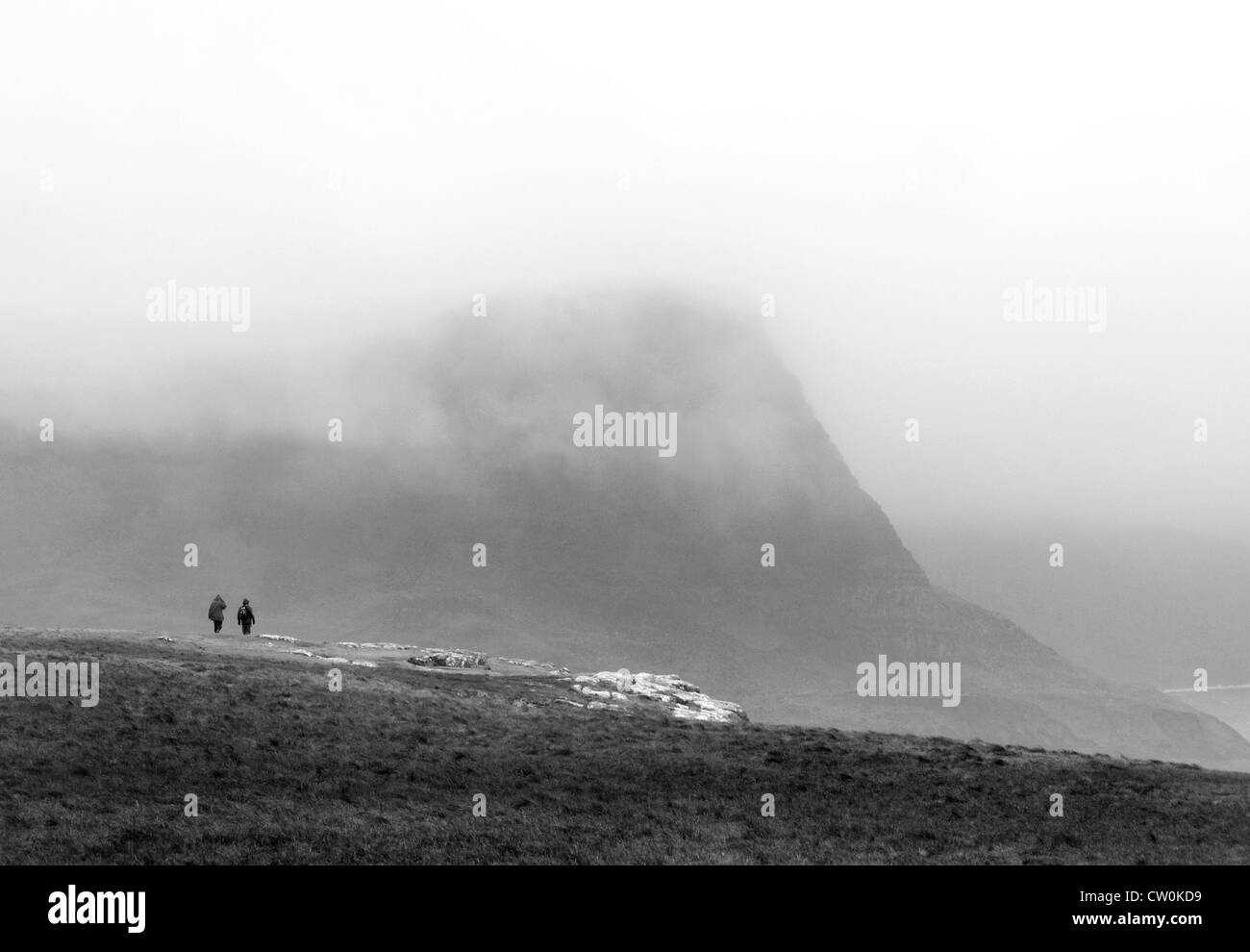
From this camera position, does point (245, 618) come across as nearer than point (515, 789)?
No

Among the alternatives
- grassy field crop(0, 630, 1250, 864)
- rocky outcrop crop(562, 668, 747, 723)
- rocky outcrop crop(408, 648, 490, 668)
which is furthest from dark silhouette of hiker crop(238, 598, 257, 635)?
grassy field crop(0, 630, 1250, 864)

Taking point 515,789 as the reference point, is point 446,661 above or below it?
above

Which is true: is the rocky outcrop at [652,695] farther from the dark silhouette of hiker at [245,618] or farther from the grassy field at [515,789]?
the dark silhouette of hiker at [245,618]

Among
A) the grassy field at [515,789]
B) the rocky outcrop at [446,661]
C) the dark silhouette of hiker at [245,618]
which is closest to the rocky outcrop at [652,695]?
the rocky outcrop at [446,661]

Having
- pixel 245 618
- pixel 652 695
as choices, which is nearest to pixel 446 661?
pixel 652 695

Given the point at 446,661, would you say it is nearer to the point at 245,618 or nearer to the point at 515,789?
the point at 245,618

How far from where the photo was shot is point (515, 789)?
44.8 m

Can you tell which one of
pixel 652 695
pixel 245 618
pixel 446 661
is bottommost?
pixel 652 695

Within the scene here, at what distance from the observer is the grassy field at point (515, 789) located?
36781 mm

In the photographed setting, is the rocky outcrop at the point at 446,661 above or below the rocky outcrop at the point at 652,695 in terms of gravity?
above

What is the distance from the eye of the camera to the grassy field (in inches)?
1448

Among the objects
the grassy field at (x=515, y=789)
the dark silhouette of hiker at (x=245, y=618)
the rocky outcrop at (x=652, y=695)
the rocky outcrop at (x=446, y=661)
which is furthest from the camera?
the dark silhouette of hiker at (x=245, y=618)

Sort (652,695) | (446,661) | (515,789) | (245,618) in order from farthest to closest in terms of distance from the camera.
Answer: (245,618) → (446,661) → (652,695) → (515,789)
